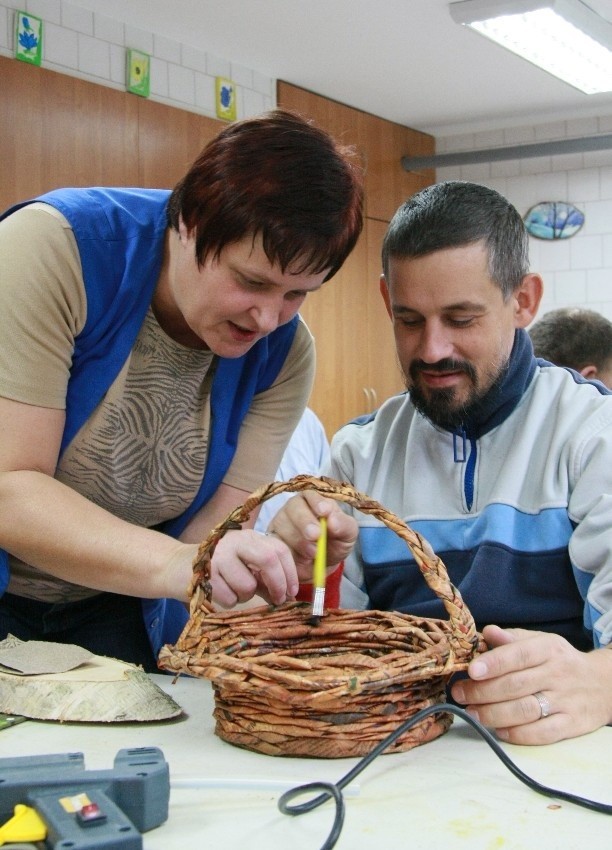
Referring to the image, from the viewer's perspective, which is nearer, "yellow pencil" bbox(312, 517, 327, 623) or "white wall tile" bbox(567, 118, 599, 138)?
"yellow pencil" bbox(312, 517, 327, 623)

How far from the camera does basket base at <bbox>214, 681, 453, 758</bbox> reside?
3.05ft

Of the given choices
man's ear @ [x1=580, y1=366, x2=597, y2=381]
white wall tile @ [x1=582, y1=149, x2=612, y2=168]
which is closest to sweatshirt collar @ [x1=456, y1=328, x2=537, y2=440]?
man's ear @ [x1=580, y1=366, x2=597, y2=381]

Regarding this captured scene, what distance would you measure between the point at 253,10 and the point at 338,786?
3.48 meters

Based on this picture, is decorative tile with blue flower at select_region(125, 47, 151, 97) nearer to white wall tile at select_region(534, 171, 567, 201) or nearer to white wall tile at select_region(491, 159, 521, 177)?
white wall tile at select_region(491, 159, 521, 177)

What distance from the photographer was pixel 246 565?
1092 millimetres

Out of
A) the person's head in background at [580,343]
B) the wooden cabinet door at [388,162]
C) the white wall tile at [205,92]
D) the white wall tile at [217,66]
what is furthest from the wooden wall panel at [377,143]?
the person's head in background at [580,343]

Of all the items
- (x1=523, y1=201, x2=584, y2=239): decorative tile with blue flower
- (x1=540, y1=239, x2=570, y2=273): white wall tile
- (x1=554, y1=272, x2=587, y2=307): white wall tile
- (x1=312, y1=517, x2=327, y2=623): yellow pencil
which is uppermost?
(x1=523, y1=201, x2=584, y2=239): decorative tile with blue flower

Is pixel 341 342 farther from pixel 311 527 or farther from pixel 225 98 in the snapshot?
pixel 311 527

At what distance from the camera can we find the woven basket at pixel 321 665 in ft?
2.97

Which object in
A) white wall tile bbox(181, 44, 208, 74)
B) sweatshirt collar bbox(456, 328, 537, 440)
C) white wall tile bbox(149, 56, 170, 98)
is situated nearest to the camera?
sweatshirt collar bbox(456, 328, 537, 440)

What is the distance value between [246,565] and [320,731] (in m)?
0.22

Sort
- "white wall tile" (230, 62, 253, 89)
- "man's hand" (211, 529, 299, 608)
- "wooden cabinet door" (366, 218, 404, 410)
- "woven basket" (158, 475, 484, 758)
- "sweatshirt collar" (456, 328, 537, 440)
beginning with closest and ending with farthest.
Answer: "woven basket" (158, 475, 484, 758) < "man's hand" (211, 529, 299, 608) < "sweatshirt collar" (456, 328, 537, 440) < "white wall tile" (230, 62, 253, 89) < "wooden cabinet door" (366, 218, 404, 410)

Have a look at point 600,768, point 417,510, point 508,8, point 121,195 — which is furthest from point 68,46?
point 600,768

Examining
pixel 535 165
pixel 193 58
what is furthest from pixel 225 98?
pixel 535 165
